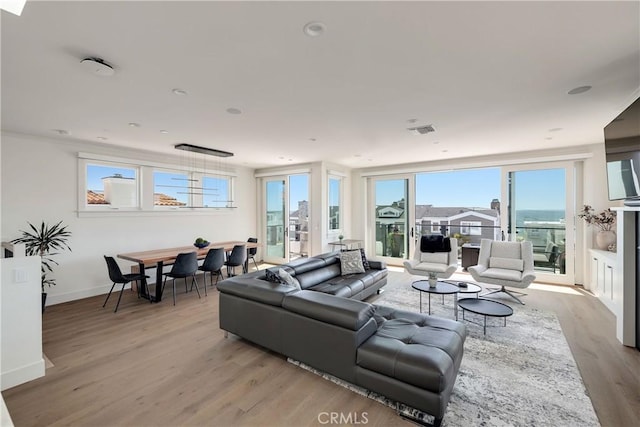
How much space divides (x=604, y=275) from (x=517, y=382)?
3.13m

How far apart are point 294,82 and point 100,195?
4.59 m

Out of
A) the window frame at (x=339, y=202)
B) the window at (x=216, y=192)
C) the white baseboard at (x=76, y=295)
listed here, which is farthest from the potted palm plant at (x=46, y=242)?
the window frame at (x=339, y=202)

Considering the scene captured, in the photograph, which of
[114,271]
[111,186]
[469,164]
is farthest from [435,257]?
[111,186]

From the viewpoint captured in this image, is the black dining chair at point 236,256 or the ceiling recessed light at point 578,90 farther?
the black dining chair at point 236,256

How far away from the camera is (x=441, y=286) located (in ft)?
12.7

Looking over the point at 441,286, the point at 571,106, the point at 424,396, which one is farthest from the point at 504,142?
the point at 424,396

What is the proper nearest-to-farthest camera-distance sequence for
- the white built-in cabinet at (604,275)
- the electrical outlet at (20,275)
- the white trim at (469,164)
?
the electrical outlet at (20,275), the white built-in cabinet at (604,275), the white trim at (469,164)

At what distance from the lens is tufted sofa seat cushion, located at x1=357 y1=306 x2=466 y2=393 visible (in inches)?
72.6

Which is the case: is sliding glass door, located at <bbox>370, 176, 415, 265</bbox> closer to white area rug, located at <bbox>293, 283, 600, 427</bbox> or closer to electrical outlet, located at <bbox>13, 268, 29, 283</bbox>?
white area rug, located at <bbox>293, 283, 600, 427</bbox>

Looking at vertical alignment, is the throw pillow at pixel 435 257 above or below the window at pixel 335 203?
below

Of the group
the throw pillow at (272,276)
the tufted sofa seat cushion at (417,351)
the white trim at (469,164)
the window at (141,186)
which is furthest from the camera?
the white trim at (469,164)

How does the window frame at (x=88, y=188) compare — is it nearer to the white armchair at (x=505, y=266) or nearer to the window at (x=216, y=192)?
the window at (x=216, y=192)

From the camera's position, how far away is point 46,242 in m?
4.00

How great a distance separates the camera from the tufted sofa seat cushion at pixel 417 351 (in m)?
1.84
